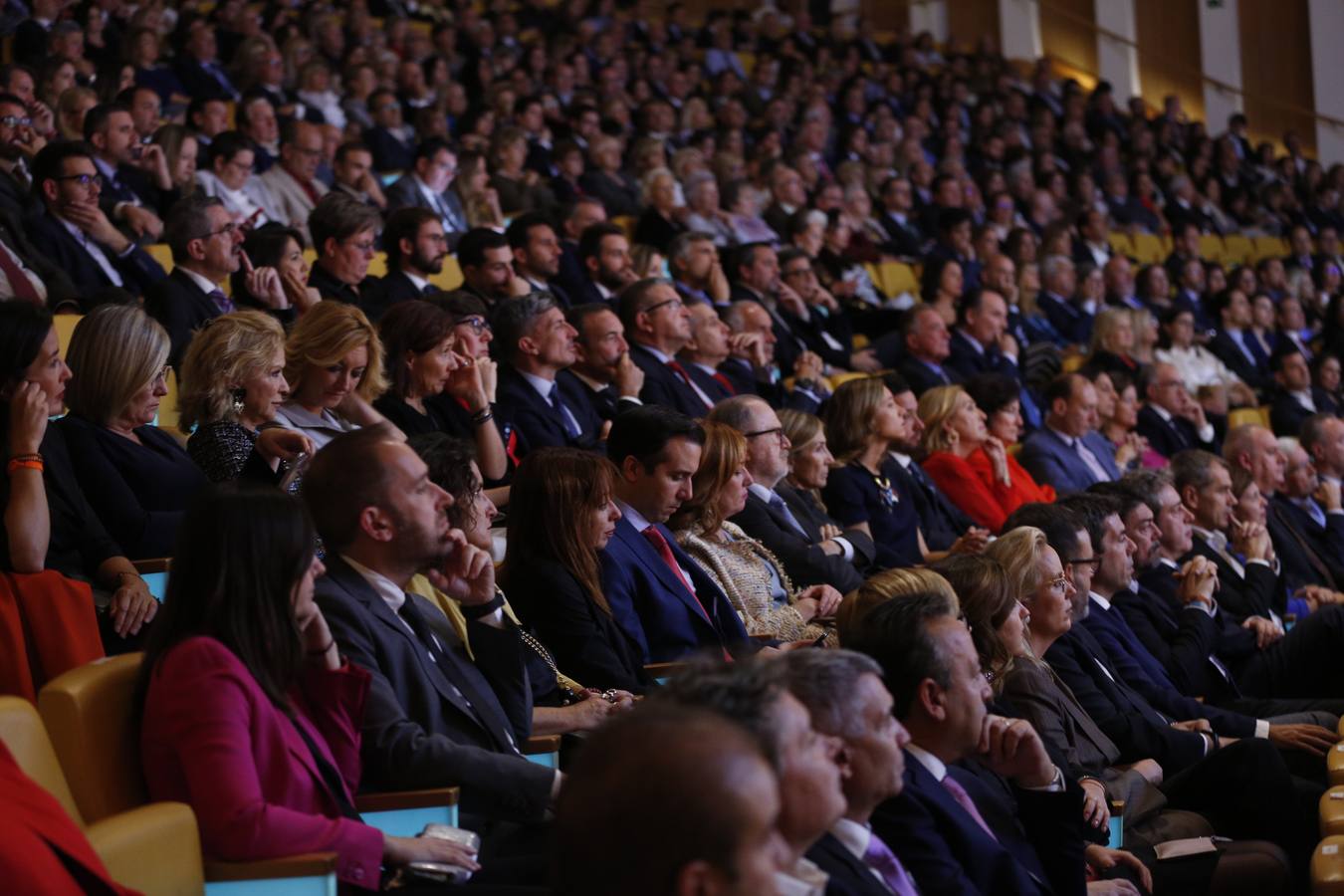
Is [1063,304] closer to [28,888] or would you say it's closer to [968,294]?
[968,294]

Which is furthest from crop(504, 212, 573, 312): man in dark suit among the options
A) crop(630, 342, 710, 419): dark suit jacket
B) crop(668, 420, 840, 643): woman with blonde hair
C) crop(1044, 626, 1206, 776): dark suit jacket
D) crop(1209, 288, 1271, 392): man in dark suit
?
crop(1209, 288, 1271, 392): man in dark suit

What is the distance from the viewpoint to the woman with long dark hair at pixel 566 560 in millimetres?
2893

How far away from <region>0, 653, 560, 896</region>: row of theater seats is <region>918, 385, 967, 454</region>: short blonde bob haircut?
12.3ft

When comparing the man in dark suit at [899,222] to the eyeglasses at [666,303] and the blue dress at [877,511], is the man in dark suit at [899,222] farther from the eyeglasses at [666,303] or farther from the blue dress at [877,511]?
the blue dress at [877,511]

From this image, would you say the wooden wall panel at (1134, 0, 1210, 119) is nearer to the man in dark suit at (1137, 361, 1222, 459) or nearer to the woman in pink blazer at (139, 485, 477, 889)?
the man in dark suit at (1137, 361, 1222, 459)

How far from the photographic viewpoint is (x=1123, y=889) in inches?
106

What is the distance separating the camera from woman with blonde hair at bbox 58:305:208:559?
2.83 meters

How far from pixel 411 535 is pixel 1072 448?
13.4ft

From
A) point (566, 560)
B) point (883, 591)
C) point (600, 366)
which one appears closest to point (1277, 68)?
point (600, 366)

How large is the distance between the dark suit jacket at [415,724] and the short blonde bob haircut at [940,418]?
126 inches

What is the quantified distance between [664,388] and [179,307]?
151 centimetres

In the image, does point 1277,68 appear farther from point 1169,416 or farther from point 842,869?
point 842,869

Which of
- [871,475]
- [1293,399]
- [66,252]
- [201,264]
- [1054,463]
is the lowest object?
[1293,399]

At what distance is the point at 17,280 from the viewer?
4027 mm
